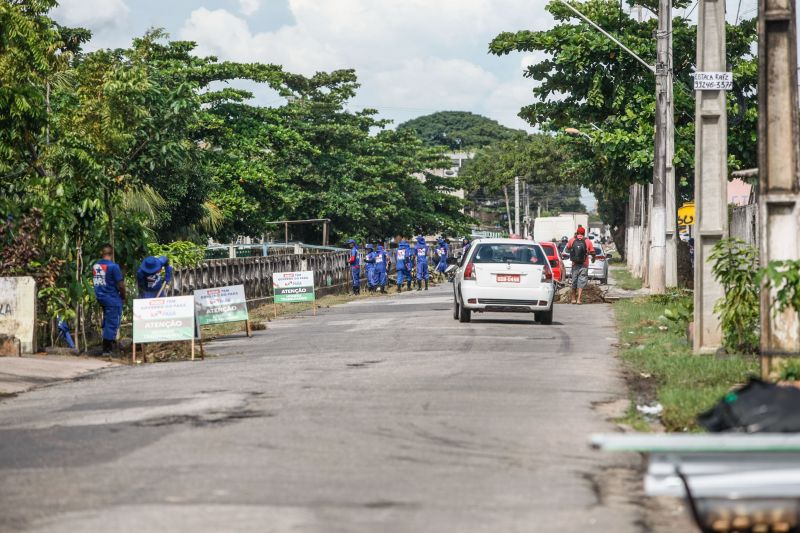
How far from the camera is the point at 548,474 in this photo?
29.7 feet

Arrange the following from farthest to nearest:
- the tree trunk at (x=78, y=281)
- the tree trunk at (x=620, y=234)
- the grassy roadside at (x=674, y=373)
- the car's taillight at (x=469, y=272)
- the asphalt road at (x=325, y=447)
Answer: the tree trunk at (x=620, y=234), the car's taillight at (x=469, y=272), the tree trunk at (x=78, y=281), the grassy roadside at (x=674, y=373), the asphalt road at (x=325, y=447)

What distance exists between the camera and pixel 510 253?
25938mm

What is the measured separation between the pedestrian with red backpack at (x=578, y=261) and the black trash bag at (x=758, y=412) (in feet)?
81.1

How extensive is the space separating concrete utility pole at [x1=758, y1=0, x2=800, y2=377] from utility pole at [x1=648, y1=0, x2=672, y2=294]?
18734 mm

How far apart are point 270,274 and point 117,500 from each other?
30.5m

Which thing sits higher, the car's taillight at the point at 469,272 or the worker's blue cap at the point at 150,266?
the worker's blue cap at the point at 150,266

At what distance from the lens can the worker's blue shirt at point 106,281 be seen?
810 inches

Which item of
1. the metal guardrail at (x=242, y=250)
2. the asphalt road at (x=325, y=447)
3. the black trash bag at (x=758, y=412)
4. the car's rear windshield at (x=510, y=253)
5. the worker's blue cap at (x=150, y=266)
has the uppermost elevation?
the metal guardrail at (x=242, y=250)

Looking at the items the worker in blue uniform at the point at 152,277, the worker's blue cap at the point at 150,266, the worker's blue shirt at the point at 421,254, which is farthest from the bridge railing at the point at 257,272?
the worker's blue cap at the point at 150,266

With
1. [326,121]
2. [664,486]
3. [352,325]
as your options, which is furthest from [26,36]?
[326,121]

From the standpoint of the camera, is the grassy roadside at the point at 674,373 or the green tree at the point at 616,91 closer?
the grassy roadside at the point at 674,373

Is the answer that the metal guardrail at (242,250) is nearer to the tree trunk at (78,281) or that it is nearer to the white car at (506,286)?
the white car at (506,286)

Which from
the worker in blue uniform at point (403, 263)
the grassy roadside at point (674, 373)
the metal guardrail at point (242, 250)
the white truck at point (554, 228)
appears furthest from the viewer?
the white truck at point (554, 228)

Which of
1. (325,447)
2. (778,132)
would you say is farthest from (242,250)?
(325,447)
